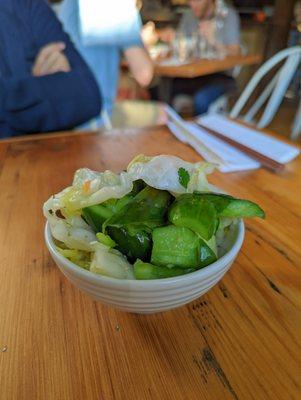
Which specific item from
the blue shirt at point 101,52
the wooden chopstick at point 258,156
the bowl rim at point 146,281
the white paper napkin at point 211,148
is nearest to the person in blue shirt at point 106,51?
the blue shirt at point 101,52

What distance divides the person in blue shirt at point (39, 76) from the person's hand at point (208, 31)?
1684mm

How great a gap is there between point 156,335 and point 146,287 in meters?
0.09

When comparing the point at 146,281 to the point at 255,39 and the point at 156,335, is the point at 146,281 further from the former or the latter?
the point at 255,39

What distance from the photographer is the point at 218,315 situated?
0.37 metres

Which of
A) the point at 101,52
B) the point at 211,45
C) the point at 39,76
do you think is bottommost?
the point at 211,45

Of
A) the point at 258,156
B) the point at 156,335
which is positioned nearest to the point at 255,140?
the point at 258,156

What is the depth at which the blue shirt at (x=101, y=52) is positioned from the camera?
1505 millimetres

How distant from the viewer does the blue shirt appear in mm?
1505

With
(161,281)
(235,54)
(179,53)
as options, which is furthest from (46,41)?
(235,54)

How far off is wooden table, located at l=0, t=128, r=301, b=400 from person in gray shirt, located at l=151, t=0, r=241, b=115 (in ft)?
6.93

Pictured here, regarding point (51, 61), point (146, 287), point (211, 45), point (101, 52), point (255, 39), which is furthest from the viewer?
point (255, 39)

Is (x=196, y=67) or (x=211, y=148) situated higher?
(x=211, y=148)

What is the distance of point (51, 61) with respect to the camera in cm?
107

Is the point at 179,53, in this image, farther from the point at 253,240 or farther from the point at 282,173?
the point at 253,240
